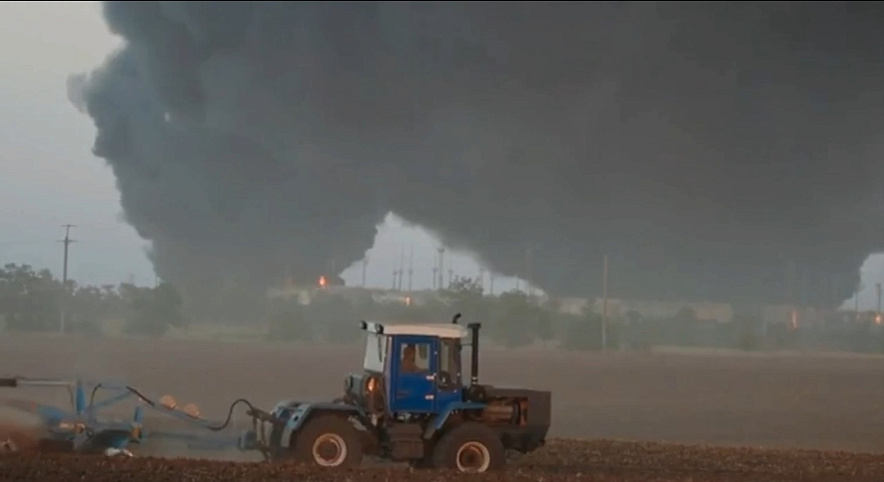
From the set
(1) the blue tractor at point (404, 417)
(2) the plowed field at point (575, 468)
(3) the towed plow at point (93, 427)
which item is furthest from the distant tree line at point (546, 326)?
(1) the blue tractor at point (404, 417)

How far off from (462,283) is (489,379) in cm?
358

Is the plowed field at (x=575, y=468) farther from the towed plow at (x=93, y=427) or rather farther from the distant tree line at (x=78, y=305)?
the distant tree line at (x=78, y=305)

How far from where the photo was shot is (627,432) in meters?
26.0

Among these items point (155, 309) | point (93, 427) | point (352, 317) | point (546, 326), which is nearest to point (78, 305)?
point (155, 309)

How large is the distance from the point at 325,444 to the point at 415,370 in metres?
1.40

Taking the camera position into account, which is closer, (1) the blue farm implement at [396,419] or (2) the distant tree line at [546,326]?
(1) the blue farm implement at [396,419]

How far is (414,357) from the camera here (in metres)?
15.1

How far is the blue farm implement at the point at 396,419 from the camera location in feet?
49.2

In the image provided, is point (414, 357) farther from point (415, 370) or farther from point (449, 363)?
point (449, 363)

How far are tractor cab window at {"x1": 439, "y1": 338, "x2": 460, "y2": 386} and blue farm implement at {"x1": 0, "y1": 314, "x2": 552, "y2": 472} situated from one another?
1 centimetres

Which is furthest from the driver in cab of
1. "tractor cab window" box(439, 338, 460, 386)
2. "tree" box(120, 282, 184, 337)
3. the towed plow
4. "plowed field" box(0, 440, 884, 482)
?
"tree" box(120, 282, 184, 337)

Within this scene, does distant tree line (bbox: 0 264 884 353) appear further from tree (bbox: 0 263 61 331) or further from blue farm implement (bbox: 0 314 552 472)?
blue farm implement (bbox: 0 314 552 472)

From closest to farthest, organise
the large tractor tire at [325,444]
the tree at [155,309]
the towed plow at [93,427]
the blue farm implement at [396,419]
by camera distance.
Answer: the large tractor tire at [325,444], the blue farm implement at [396,419], the towed plow at [93,427], the tree at [155,309]

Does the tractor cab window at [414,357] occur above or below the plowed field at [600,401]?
above
